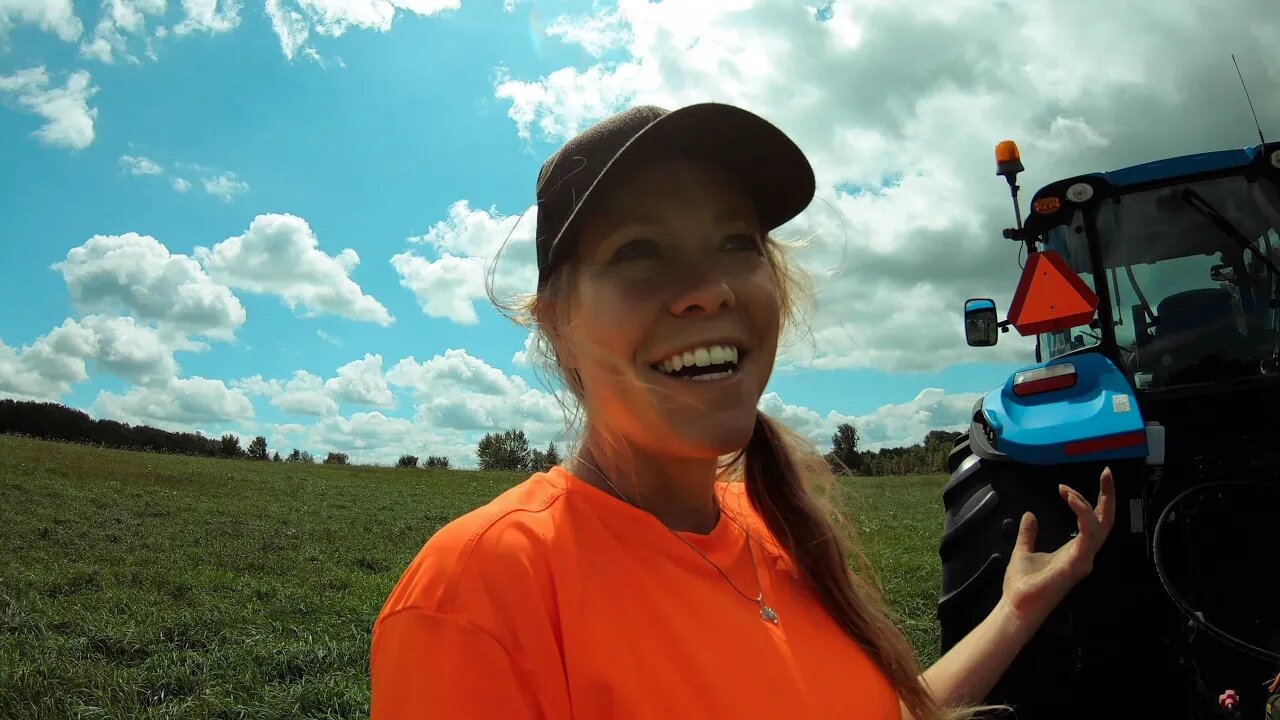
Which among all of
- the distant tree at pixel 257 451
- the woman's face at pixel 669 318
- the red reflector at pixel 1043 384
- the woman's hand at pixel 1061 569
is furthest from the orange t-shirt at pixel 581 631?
the distant tree at pixel 257 451

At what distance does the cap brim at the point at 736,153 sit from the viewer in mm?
1328

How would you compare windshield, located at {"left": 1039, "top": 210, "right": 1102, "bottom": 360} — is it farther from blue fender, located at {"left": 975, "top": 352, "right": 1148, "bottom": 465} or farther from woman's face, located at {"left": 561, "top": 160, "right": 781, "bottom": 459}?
woman's face, located at {"left": 561, "top": 160, "right": 781, "bottom": 459}

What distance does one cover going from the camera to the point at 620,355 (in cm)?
131

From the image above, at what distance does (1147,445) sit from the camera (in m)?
2.91

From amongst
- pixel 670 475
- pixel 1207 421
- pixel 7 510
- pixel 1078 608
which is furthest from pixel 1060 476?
pixel 7 510

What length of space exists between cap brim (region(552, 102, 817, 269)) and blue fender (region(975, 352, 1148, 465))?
186cm

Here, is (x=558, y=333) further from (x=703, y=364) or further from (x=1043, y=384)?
(x=1043, y=384)

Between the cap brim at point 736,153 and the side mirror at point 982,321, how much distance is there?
2.41m

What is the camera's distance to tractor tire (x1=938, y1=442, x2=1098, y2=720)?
118 inches

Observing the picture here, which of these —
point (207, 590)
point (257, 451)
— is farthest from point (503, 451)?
point (207, 590)

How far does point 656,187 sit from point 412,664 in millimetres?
776

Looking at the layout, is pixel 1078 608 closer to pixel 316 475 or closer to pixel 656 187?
pixel 656 187

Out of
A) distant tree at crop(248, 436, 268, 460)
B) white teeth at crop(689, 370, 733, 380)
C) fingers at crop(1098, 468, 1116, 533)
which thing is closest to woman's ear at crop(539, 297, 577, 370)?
white teeth at crop(689, 370, 733, 380)

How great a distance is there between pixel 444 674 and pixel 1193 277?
139 inches
